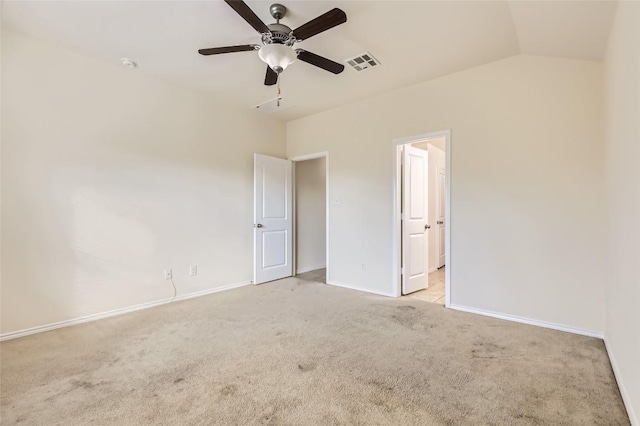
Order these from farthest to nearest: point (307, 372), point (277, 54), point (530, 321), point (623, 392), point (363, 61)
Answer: point (363, 61) → point (530, 321) → point (277, 54) → point (307, 372) → point (623, 392)

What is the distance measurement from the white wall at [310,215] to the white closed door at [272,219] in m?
0.36

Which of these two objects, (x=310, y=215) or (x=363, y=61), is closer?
(x=363, y=61)

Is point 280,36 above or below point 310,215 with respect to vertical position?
above

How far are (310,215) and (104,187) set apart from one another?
3.26 metres

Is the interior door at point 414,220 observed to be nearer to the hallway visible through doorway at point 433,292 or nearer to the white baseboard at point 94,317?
the hallway visible through doorway at point 433,292

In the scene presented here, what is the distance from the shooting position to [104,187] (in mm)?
3113

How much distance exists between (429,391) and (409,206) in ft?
8.36

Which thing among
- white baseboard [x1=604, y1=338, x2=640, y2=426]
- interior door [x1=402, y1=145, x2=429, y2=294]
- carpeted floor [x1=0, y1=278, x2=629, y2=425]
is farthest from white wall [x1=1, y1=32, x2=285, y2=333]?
white baseboard [x1=604, y1=338, x2=640, y2=426]

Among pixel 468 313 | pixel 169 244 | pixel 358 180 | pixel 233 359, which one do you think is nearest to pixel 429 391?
pixel 233 359

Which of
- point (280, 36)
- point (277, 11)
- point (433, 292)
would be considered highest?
point (277, 11)

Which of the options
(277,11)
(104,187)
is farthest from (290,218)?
(277,11)

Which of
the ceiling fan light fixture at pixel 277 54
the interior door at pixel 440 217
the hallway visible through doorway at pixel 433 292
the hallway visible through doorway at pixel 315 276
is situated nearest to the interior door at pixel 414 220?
the hallway visible through doorway at pixel 433 292

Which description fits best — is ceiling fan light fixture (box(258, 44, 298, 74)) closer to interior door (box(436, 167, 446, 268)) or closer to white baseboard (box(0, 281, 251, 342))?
white baseboard (box(0, 281, 251, 342))

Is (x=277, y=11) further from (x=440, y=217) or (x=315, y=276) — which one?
(x=440, y=217)
